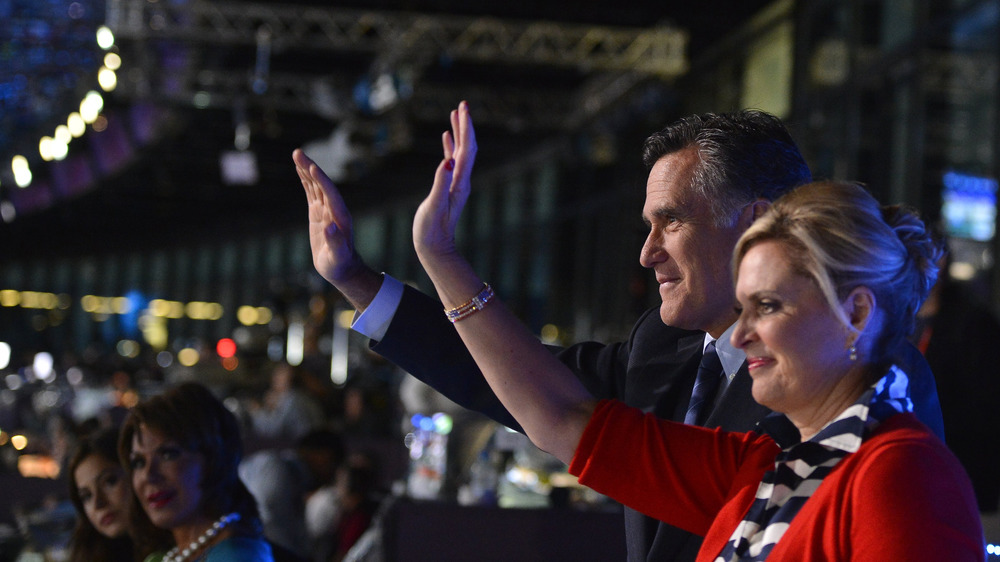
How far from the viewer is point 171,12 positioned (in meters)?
9.95

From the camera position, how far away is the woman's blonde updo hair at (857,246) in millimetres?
1038

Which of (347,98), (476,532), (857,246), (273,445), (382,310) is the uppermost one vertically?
(347,98)

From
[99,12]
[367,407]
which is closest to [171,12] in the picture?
[99,12]

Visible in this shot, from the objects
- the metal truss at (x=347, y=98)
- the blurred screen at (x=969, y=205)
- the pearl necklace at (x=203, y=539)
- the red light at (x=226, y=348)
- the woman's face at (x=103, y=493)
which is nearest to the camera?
the pearl necklace at (x=203, y=539)

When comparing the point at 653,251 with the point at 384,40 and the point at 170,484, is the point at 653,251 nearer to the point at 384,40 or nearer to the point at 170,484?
the point at 170,484

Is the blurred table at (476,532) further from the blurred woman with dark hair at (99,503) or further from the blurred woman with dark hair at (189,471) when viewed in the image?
the blurred woman with dark hair at (99,503)

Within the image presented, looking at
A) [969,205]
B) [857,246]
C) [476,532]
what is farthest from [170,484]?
[969,205]

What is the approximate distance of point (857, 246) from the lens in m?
1.04

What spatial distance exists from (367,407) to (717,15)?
4.91 m

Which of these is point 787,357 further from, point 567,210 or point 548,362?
point 567,210

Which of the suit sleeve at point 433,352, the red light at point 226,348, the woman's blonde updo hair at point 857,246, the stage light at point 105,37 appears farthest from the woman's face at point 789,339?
the red light at point 226,348

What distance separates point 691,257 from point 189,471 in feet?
4.56

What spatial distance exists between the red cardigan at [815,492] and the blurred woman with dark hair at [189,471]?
1.28 metres

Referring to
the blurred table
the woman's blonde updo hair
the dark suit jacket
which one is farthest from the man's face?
the blurred table
